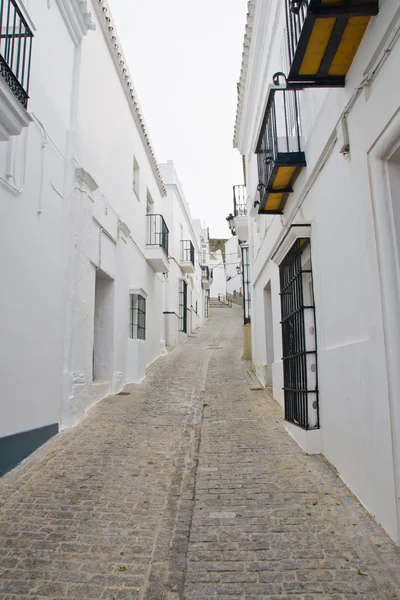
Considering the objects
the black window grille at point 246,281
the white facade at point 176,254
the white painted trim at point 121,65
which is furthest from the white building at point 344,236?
the white facade at point 176,254

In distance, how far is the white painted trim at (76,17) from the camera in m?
Answer: 5.75

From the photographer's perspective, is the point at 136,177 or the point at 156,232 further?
the point at 156,232

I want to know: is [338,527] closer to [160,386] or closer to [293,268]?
[293,268]

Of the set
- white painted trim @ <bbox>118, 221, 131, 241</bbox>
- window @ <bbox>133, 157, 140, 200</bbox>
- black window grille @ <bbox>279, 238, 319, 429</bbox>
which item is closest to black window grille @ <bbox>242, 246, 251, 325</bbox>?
window @ <bbox>133, 157, 140, 200</bbox>

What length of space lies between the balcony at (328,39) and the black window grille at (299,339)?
1795mm

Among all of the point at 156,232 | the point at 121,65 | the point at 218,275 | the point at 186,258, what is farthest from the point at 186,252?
the point at 218,275

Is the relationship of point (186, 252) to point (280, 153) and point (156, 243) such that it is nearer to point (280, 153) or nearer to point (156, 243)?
point (156, 243)

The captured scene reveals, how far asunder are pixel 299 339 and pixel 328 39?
2964 millimetres

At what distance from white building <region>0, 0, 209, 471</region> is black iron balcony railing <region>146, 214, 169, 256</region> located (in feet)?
6.37

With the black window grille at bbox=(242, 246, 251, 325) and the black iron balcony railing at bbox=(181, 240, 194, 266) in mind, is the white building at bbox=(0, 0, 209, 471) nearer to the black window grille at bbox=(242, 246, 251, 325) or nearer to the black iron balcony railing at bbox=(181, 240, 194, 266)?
the black window grille at bbox=(242, 246, 251, 325)

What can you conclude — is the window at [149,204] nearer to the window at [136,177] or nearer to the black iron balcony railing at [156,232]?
the black iron balcony railing at [156,232]

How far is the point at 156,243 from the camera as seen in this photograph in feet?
38.9

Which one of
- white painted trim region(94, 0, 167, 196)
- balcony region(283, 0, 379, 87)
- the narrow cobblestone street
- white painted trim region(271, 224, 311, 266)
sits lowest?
the narrow cobblestone street

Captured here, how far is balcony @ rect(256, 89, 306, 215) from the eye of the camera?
190 inches
